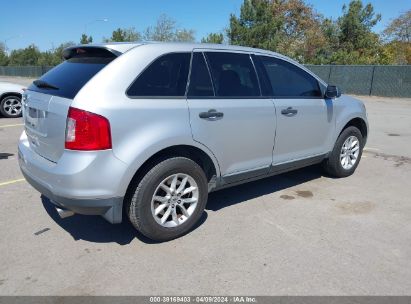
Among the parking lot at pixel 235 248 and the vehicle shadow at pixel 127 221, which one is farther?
the vehicle shadow at pixel 127 221

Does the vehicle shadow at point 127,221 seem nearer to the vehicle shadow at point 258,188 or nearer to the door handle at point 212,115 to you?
the vehicle shadow at point 258,188

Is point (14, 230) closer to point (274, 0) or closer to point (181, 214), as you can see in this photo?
point (181, 214)

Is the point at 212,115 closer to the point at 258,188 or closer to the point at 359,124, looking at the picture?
the point at 258,188

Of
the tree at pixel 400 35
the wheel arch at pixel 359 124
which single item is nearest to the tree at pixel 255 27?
the tree at pixel 400 35

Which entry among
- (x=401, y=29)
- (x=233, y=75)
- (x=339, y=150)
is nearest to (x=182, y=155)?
(x=233, y=75)

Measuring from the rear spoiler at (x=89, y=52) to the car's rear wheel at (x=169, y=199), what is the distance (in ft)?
3.48

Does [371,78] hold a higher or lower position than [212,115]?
higher

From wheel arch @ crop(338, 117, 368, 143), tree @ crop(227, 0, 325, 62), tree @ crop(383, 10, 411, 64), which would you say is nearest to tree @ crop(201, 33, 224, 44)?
tree @ crop(227, 0, 325, 62)

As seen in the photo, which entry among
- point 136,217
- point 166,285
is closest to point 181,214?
point 136,217

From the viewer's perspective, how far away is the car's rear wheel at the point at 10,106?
10.8m

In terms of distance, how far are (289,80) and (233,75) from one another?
0.94m

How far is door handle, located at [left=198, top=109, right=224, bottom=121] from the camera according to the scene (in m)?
3.55

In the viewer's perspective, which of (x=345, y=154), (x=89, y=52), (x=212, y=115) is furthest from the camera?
(x=345, y=154)

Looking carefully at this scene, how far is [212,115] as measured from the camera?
361 cm
